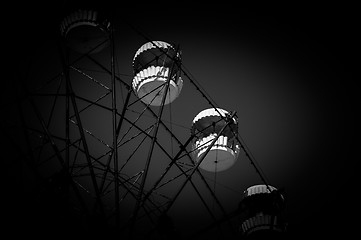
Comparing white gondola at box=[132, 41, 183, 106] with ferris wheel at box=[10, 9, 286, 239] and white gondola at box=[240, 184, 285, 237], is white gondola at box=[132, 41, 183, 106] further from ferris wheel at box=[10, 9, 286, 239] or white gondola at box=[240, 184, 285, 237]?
white gondola at box=[240, 184, 285, 237]

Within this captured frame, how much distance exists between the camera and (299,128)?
11.1m

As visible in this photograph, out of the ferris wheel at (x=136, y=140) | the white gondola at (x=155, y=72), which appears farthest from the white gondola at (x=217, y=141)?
the white gondola at (x=155, y=72)

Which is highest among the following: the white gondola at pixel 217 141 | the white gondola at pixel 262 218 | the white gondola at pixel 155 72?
the white gondola at pixel 155 72

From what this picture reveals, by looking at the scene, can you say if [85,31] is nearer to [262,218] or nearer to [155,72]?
[155,72]

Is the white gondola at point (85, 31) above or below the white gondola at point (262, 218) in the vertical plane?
above

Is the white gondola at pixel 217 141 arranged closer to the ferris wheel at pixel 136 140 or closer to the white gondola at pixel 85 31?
the ferris wheel at pixel 136 140

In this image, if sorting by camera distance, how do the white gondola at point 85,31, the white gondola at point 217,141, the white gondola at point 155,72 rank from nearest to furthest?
the white gondola at point 85,31, the white gondola at point 155,72, the white gondola at point 217,141

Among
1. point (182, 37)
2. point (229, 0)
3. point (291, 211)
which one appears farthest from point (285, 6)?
point (291, 211)

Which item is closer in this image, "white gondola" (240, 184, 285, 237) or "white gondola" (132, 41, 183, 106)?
"white gondola" (240, 184, 285, 237)

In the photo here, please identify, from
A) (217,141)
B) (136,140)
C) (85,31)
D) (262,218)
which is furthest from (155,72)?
(136,140)

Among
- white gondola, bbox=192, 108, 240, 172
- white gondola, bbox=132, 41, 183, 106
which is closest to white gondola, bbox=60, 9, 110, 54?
white gondola, bbox=132, 41, 183, 106

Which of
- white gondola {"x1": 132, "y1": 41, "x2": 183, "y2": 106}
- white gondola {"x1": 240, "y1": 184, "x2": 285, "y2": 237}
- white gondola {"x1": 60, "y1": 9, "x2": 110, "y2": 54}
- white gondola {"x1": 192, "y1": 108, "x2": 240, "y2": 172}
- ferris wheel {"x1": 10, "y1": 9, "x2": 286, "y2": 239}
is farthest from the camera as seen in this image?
white gondola {"x1": 192, "y1": 108, "x2": 240, "y2": 172}

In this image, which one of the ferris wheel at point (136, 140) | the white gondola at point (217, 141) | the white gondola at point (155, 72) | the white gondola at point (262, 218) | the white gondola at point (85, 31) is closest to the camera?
the ferris wheel at point (136, 140)

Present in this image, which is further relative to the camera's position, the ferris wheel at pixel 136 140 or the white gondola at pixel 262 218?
the white gondola at pixel 262 218
